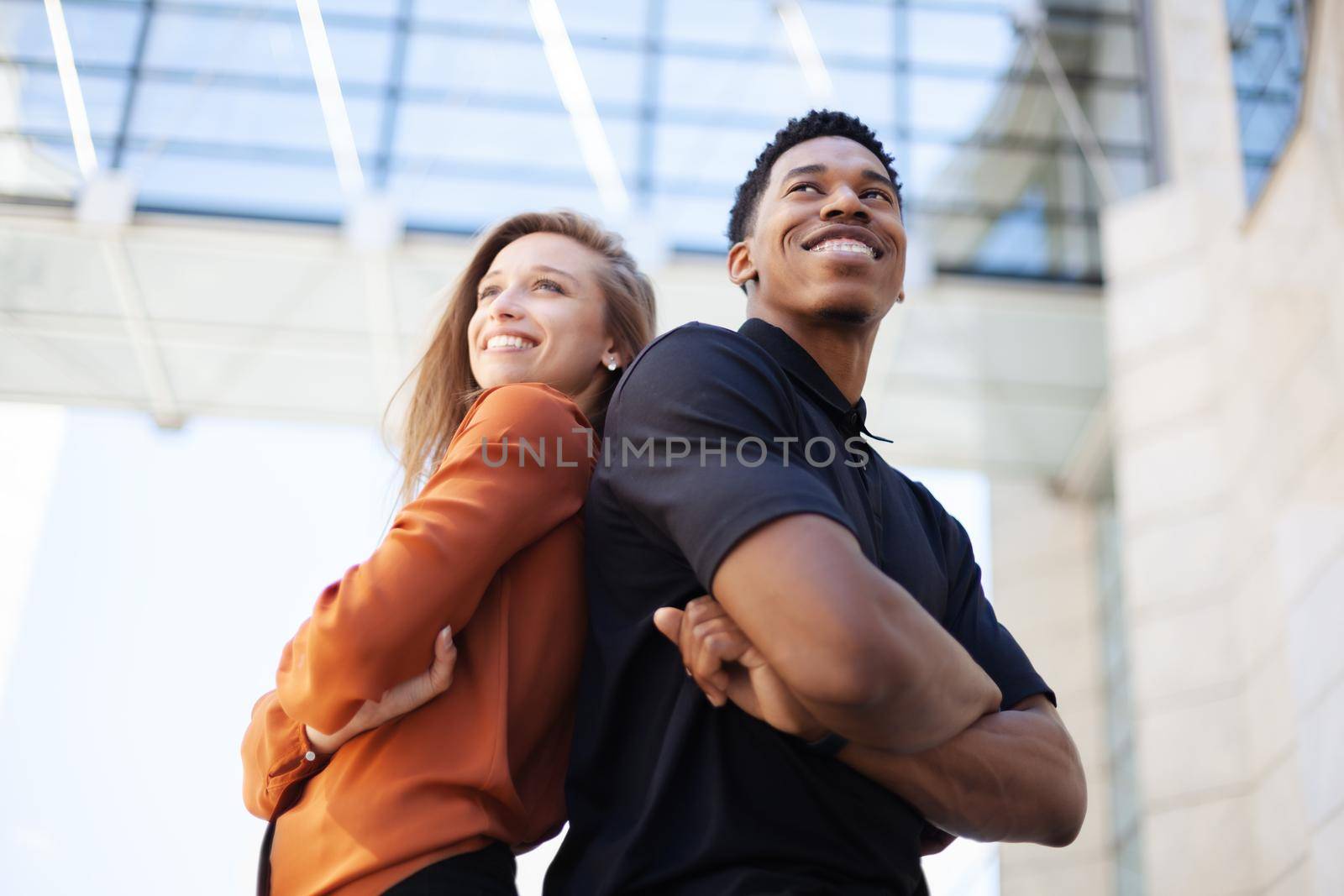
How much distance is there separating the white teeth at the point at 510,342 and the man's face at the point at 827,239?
0.50 m

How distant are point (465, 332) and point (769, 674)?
172 cm

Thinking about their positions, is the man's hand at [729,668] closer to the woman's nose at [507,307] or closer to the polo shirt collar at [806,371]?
the polo shirt collar at [806,371]

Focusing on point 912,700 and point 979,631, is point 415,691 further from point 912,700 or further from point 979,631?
point 979,631

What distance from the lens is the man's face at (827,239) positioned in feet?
9.75

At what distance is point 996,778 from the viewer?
2484 millimetres

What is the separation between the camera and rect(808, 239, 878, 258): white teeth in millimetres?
2992

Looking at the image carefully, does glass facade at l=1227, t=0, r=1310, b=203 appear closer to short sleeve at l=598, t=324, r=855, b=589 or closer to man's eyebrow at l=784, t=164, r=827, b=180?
man's eyebrow at l=784, t=164, r=827, b=180

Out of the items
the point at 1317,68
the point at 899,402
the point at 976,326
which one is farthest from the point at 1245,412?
the point at 899,402

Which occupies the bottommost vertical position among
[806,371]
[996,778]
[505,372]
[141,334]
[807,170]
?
[996,778]

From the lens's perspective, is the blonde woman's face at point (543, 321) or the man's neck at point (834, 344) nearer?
the man's neck at point (834, 344)

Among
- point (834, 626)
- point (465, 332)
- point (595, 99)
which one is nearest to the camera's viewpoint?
point (834, 626)

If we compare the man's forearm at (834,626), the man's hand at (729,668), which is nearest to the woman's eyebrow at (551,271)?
the man's hand at (729,668)

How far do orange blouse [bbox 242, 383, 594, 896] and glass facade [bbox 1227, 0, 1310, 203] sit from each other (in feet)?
31.0

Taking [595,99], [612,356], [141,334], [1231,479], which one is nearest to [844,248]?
[612,356]
